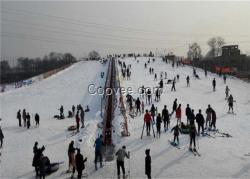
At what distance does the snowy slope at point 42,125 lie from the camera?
20.0 meters

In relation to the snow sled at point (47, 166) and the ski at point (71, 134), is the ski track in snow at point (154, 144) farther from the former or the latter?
the ski at point (71, 134)

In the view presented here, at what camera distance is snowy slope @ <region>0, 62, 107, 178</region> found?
19969 mm

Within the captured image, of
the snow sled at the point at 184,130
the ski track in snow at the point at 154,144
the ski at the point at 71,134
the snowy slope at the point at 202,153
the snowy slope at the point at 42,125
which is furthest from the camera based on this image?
the ski at the point at 71,134

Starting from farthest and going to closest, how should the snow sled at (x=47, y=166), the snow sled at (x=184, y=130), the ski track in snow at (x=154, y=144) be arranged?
1. the snow sled at (x=184, y=130)
2. the ski track in snow at (x=154, y=144)
3. the snow sled at (x=47, y=166)

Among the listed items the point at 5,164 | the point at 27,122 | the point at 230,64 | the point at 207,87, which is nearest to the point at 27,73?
the point at 230,64

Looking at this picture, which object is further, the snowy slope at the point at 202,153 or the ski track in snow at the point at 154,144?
the ski track in snow at the point at 154,144

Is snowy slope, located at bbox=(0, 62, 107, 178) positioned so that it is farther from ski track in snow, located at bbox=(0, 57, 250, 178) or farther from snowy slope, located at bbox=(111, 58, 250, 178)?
snowy slope, located at bbox=(111, 58, 250, 178)

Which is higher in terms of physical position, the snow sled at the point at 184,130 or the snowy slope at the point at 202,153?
the snow sled at the point at 184,130

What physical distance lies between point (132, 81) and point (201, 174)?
3902 centimetres

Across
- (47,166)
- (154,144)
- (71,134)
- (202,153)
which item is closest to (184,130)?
(154,144)

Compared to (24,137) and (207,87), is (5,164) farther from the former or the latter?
(207,87)

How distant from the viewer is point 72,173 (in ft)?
53.6

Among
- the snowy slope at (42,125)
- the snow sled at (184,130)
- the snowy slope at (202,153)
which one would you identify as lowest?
the snowy slope at (42,125)

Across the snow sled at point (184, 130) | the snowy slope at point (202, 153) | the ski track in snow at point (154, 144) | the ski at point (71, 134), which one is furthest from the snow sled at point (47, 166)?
the ski at point (71, 134)
